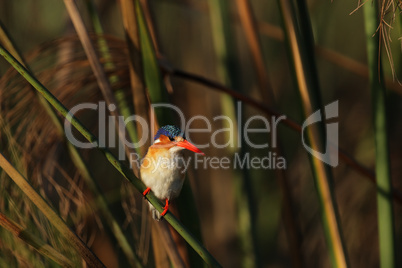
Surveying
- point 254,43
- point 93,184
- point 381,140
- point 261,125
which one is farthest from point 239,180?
point 261,125

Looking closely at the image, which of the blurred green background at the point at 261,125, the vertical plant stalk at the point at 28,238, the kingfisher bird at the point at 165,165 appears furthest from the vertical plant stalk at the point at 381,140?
the blurred green background at the point at 261,125

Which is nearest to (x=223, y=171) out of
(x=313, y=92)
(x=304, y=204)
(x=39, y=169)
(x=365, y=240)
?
(x=304, y=204)

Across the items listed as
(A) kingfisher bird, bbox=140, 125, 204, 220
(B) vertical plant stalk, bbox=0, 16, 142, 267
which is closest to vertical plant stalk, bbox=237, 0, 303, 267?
(A) kingfisher bird, bbox=140, 125, 204, 220

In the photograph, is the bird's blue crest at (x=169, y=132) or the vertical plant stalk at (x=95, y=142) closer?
the vertical plant stalk at (x=95, y=142)

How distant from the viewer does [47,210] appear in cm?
126

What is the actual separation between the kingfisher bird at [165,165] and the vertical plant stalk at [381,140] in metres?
0.59

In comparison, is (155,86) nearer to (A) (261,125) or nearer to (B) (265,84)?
(B) (265,84)

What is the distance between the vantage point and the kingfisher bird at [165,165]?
1688 millimetres

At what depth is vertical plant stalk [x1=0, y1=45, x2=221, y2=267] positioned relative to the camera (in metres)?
1.13

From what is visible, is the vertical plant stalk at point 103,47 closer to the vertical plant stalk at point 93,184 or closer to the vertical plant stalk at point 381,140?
the vertical plant stalk at point 93,184

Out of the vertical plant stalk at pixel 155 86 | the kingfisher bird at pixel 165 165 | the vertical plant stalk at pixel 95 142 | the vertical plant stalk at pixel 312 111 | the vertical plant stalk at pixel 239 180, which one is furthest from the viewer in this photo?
the vertical plant stalk at pixel 239 180

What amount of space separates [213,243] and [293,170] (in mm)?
675

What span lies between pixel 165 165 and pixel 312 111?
0.60m

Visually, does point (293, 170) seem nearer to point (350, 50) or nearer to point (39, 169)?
point (350, 50)
